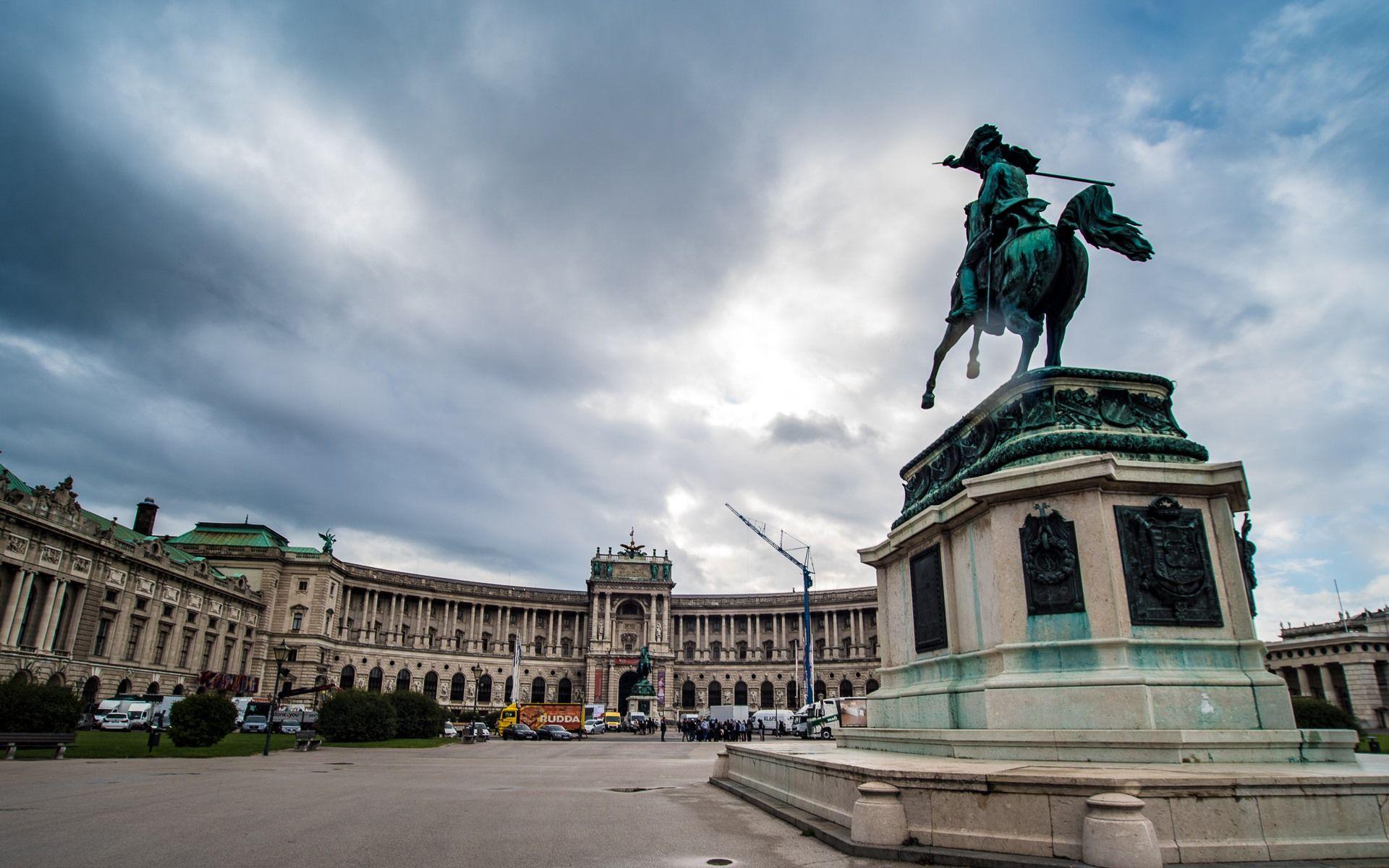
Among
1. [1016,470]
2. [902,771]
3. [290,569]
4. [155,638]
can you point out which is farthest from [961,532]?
[290,569]

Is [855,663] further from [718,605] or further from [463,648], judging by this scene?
[463,648]

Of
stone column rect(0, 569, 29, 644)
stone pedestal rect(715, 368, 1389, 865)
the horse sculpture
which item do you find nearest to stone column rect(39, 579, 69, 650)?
stone column rect(0, 569, 29, 644)

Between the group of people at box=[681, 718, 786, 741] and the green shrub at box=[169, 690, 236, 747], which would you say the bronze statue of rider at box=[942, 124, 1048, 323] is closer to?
the green shrub at box=[169, 690, 236, 747]

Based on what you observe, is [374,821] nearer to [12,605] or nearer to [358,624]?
[12,605]

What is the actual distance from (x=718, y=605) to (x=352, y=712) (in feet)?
252

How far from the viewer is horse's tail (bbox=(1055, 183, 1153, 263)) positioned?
10.5 meters

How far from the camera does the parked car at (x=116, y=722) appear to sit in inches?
1688

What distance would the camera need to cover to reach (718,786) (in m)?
15.1

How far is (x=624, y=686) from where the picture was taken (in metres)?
102

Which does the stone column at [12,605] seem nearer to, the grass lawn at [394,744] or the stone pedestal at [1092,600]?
the grass lawn at [394,744]

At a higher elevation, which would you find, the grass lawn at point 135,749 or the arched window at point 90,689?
the arched window at point 90,689

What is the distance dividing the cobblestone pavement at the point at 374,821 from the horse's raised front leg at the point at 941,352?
22.6 ft

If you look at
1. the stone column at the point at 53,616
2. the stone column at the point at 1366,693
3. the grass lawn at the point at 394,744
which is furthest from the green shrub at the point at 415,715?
the stone column at the point at 1366,693

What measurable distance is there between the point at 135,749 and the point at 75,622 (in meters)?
26.8
